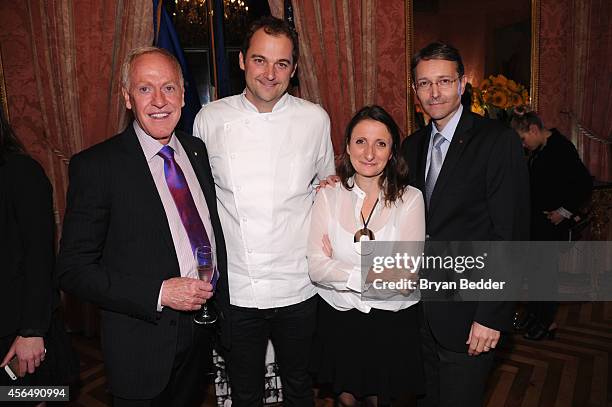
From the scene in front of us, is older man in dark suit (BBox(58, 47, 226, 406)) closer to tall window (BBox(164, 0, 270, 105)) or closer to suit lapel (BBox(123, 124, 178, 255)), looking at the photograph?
suit lapel (BBox(123, 124, 178, 255))

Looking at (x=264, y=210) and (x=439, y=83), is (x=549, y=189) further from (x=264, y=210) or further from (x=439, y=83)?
(x=264, y=210)

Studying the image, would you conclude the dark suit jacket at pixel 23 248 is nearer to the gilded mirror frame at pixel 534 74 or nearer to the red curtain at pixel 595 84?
the gilded mirror frame at pixel 534 74

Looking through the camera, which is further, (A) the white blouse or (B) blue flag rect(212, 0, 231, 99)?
(B) blue flag rect(212, 0, 231, 99)

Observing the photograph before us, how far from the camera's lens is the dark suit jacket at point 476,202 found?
1888 millimetres

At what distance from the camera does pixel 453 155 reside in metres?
1.99

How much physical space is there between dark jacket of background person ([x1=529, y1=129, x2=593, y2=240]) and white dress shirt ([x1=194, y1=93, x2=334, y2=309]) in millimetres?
2852

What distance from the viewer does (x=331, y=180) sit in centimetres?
227

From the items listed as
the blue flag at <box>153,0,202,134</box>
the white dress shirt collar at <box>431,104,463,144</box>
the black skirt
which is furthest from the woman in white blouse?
the blue flag at <box>153,0,202,134</box>

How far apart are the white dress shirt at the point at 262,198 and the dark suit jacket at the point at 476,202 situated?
628 mm

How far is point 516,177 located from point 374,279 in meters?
0.71

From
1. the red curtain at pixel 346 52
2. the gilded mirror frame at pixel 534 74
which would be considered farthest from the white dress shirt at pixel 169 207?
the gilded mirror frame at pixel 534 74

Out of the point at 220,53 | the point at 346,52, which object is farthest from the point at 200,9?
the point at 346,52

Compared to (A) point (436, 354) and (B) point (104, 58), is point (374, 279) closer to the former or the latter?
(A) point (436, 354)

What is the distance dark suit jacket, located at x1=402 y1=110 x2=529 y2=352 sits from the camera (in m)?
1.89
